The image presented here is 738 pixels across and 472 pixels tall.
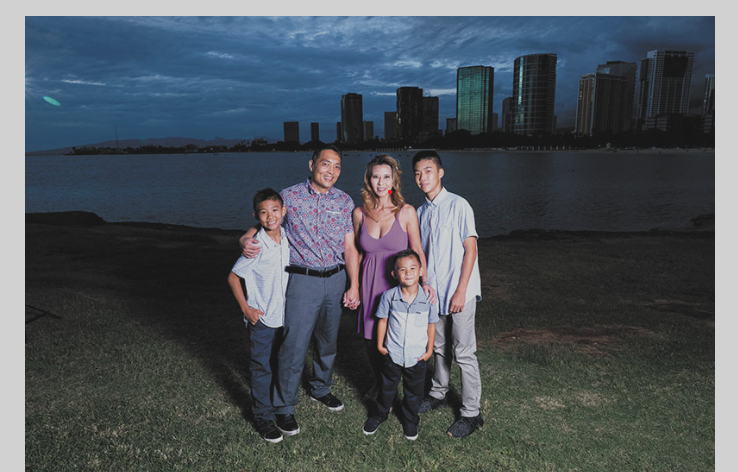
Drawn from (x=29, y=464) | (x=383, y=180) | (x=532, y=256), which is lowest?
(x=29, y=464)

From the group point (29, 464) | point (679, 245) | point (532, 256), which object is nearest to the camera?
point (29, 464)

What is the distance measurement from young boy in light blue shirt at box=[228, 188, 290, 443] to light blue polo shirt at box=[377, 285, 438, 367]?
0.93m

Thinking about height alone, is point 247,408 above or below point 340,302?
below

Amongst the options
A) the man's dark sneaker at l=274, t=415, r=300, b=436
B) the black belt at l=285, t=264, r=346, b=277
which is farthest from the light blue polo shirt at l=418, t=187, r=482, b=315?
the man's dark sneaker at l=274, t=415, r=300, b=436

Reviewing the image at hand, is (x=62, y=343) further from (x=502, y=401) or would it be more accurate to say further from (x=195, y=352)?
(x=502, y=401)

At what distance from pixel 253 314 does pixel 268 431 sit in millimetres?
1102

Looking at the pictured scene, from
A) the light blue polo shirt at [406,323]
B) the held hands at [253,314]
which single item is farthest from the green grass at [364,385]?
the held hands at [253,314]

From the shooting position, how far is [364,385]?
5.17 metres

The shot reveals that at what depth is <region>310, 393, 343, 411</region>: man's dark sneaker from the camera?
4.54 m

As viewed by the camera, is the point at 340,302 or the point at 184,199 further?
the point at 184,199

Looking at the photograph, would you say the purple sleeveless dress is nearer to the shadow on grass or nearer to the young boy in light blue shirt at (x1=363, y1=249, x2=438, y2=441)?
the young boy in light blue shirt at (x1=363, y1=249, x2=438, y2=441)

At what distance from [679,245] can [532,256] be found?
5.51m

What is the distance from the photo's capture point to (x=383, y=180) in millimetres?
3836

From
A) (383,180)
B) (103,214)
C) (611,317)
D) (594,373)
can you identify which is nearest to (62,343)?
(383,180)
